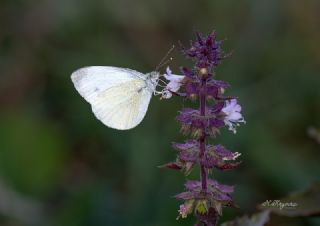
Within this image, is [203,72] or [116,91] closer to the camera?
[203,72]

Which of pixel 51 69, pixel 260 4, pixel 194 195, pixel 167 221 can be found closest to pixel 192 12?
pixel 260 4

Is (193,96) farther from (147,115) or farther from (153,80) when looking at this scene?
(147,115)

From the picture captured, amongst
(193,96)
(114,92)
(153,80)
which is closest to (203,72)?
(193,96)

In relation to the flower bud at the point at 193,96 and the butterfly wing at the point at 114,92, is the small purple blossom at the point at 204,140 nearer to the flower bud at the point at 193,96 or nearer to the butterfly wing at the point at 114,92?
the flower bud at the point at 193,96

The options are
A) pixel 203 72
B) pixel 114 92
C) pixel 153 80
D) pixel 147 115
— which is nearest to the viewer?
pixel 203 72

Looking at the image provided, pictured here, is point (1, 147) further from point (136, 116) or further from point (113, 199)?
point (136, 116)
